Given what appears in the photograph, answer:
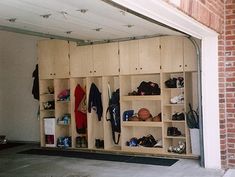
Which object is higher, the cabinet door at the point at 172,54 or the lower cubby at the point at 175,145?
the cabinet door at the point at 172,54

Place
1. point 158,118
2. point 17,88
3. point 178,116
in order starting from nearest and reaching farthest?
point 178,116
point 158,118
point 17,88

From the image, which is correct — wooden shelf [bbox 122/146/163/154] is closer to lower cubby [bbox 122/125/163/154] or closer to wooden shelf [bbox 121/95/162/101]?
lower cubby [bbox 122/125/163/154]

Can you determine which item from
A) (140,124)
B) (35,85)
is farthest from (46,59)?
(140,124)

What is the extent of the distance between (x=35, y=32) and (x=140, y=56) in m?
2.16

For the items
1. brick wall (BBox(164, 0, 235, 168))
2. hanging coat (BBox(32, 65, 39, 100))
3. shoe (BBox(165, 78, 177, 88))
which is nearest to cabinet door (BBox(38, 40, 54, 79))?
hanging coat (BBox(32, 65, 39, 100))

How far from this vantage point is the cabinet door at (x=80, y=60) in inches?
297

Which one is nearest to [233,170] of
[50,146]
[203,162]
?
[203,162]

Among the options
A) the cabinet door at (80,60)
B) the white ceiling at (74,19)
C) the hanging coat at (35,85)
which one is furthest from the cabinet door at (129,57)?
the hanging coat at (35,85)

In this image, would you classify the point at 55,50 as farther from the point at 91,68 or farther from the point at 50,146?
Answer: the point at 50,146

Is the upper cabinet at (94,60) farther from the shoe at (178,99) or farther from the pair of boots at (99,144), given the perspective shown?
the pair of boots at (99,144)

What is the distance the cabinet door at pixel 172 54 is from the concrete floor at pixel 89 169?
69.8 inches

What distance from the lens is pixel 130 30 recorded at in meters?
6.06

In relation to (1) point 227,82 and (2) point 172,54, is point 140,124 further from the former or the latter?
(1) point 227,82

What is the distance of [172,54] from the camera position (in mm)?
6590
